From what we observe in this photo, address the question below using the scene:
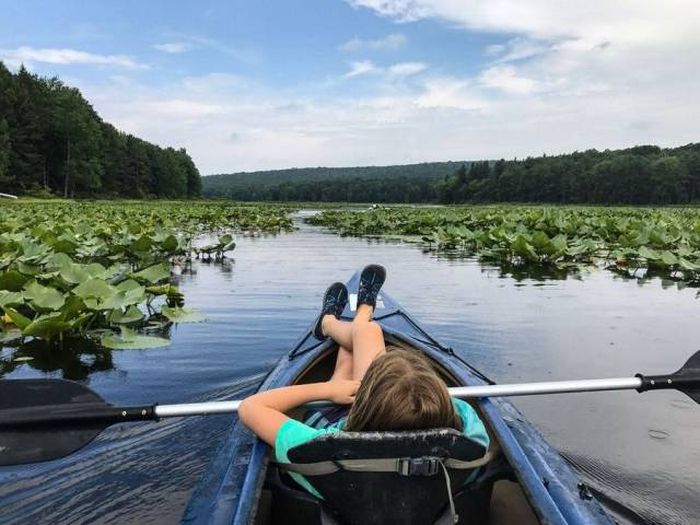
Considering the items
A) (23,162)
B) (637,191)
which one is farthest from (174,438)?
(637,191)

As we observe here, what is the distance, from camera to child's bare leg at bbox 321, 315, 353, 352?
11.0ft

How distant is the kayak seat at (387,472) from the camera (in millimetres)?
1686

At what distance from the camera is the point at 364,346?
10.0 ft

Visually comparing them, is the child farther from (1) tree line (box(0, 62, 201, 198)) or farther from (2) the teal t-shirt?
(1) tree line (box(0, 62, 201, 198))

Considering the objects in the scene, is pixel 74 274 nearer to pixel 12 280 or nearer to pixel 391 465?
pixel 12 280

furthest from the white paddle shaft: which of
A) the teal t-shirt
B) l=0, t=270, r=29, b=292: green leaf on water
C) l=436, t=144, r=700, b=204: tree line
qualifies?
l=436, t=144, r=700, b=204: tree line

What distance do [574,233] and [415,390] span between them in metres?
13.7

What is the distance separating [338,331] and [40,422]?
5.04 feet

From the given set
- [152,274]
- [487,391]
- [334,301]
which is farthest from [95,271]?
[487,391]

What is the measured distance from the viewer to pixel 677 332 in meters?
6.18

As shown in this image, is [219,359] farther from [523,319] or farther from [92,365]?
[523,319]

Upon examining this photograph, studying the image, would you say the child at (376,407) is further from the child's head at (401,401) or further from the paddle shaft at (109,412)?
the paddle shaft at (109,412)

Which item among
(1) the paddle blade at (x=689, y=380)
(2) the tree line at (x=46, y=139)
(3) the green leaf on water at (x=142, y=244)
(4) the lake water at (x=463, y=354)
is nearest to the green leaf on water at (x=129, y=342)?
(4) the lake water at (x=463, y=354)

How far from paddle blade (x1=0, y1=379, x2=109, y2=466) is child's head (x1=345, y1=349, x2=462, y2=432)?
130 centimetres
